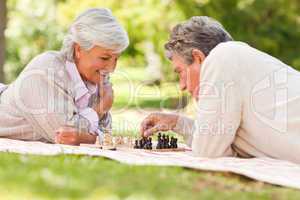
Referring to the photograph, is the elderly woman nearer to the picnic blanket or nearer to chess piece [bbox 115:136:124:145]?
chess piece [bbox 115:136:124:145]

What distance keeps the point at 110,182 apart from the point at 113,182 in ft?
0.07

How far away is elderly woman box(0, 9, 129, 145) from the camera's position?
19.0 ft

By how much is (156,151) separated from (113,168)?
4.69 feet

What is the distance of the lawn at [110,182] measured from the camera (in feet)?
11.5

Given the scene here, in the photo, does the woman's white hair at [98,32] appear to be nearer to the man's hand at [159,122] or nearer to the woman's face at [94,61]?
the woman's face at [94,61]

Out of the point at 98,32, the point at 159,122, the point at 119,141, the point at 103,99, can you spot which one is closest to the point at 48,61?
the point at 98,32

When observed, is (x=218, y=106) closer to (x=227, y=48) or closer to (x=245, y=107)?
(x=245, y=107)

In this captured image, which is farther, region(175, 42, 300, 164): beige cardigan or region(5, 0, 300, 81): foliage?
region(5, 0, 300, 81): foliage

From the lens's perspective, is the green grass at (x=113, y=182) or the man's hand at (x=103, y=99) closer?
the green grass at (x=113, y=182)

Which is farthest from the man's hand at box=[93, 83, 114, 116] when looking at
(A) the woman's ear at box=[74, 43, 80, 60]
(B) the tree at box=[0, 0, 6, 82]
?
(B) the tree at box=[0, 0, 6, 82]

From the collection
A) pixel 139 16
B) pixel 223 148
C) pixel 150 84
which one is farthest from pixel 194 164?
pixel 150 84

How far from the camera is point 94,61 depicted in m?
6.02

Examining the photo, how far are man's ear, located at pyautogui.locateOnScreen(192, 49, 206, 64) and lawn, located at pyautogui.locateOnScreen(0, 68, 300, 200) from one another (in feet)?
3.52

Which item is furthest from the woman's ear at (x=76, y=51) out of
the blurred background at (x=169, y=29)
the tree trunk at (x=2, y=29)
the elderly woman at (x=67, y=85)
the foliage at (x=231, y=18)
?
the foliage at (x=231, y=18)
